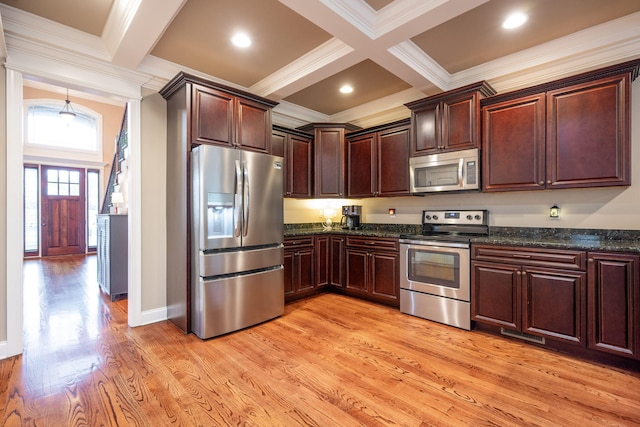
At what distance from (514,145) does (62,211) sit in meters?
10.3

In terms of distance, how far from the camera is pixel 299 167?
441 cm

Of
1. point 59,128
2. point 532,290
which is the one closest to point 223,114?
point 532,290

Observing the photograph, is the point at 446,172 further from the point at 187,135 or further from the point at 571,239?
the point at 187,135

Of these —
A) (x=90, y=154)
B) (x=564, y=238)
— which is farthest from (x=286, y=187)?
(x=90, y=154)

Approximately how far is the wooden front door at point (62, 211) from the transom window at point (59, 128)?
661 mm

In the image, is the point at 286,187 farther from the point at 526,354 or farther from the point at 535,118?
the point at 526,354

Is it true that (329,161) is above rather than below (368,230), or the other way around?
above

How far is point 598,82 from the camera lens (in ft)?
8.54

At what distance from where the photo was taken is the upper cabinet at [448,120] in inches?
127

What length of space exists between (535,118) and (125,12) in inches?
143

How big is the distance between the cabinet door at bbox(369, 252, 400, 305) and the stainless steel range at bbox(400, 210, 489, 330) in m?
0.11

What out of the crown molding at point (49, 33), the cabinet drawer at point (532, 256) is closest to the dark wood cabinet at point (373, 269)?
the cabinet drawer at point (532, 256)

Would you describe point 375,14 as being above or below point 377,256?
above

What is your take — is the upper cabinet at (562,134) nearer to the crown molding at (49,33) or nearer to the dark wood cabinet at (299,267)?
the dark wood cabinet at (299,267)
